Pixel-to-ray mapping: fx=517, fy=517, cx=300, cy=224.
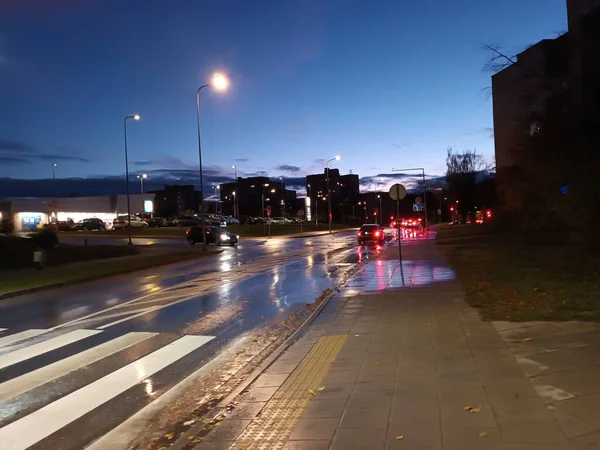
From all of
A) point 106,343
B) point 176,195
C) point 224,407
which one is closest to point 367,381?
point 224,407

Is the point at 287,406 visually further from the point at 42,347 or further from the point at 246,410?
the point at 42,347

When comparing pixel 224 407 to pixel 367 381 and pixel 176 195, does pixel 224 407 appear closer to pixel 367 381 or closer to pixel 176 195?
pixel 367 381

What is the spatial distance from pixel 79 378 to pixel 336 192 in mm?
173787

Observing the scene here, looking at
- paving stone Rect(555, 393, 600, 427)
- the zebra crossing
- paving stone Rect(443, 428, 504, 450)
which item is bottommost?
the zebra crossing

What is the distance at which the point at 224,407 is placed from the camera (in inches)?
216

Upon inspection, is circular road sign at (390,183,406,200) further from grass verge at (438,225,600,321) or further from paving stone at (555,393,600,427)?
paving stone at (555,393,600,427)

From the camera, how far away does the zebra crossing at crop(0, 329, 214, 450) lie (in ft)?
17.2

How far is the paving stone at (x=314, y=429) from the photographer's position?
4.46 meters

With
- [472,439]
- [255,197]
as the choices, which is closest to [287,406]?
[472,439]

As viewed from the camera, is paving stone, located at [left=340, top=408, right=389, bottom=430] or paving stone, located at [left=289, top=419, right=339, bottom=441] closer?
paving stone, located at [left=289, top=419, right=339, bottom=441]

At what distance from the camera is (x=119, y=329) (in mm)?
10164

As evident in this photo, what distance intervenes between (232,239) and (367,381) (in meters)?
37.3

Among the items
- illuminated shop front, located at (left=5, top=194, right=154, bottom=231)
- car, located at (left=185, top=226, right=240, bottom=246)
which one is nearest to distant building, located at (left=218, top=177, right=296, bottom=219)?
illuminated shop front, located at (left=5, top=194, right=154, bottom=231)

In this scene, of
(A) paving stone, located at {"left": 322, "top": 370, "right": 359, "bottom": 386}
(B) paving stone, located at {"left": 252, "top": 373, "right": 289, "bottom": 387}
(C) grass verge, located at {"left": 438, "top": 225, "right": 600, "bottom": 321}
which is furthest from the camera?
(C) grass verge, located at {"left": 438, "top": 225, "right": 600, "bottom": 321}
